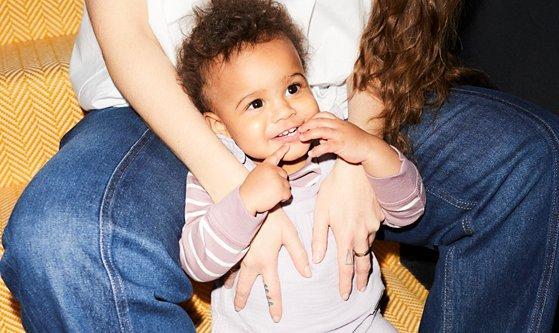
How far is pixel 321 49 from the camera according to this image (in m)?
1.15

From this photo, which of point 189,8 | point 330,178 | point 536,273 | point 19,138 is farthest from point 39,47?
point 536,273

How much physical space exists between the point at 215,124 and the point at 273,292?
272 mm

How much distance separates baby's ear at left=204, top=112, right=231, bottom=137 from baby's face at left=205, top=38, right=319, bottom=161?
0.09 feet

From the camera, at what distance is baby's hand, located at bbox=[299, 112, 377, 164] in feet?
3.27

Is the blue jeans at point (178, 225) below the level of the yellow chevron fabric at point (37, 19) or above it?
below

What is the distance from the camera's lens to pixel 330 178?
3.45ft

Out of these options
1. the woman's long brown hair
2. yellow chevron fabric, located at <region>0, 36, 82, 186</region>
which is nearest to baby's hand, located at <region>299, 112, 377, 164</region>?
the woman's long brown hair

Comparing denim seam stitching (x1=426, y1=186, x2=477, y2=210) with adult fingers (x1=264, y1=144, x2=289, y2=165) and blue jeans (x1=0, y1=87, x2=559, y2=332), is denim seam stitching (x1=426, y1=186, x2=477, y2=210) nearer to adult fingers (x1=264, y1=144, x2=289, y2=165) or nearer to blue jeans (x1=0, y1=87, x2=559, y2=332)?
blue jeans (x1=0, y1=87, x2=559, y2=332)

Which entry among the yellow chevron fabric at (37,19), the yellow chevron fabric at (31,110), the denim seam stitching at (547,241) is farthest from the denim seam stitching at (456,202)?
the yellow chevron fabric at (37,19)

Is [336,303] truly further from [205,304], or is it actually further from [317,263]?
[205,304]

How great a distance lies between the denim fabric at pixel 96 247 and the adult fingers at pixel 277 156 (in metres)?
0.15

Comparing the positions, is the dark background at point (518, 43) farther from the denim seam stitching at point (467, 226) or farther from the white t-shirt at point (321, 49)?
the denim seam stitching at point (467, 226)

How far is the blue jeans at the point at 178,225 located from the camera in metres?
0.85

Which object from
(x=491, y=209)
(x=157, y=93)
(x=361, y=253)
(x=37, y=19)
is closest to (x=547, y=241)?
(x=491, y=209)
